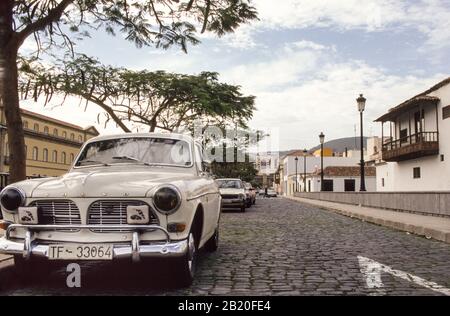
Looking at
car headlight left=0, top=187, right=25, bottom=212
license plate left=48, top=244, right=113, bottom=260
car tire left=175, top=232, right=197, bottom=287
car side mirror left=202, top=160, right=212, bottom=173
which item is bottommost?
car tire left=175, top=232, right=197, bottom=287

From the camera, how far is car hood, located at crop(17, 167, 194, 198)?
437cm

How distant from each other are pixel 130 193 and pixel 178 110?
22.4m

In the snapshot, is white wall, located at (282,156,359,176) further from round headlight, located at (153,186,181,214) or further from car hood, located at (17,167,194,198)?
round headlight, located at (153,186,181,214)

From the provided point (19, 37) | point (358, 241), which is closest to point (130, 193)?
point (19, 37)

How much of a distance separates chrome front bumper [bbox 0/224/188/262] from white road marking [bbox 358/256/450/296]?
6.89ft

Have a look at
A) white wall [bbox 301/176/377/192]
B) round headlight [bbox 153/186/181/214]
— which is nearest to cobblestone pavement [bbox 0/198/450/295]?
round headlight [bbox 153/186/181/214]

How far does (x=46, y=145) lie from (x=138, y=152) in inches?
2090

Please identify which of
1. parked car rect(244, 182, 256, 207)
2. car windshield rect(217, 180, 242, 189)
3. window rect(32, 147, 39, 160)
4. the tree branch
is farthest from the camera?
window rect(32, 147, 39, 160)

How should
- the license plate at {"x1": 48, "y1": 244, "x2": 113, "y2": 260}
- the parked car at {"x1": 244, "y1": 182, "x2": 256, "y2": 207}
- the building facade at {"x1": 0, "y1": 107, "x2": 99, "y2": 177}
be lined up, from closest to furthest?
1. the license plate at {"x1": 48, "y1": 244, "x2": 113, "y2": 260}
2. the parked car at {"x1": 244, "y1": 182, "x2": 256, "y2": 207}
3. the building facade at {"x1": 0, "y1": 107, "x2": 99, "y2": 177}

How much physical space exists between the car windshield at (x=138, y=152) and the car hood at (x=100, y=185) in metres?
0.95

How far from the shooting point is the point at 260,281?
510 cm

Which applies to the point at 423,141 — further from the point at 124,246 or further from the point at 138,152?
the point at 124,246

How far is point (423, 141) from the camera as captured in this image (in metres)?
28.2

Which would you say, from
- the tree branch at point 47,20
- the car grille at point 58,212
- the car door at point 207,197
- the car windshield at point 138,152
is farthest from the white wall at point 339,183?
the car grille at point 58,212
